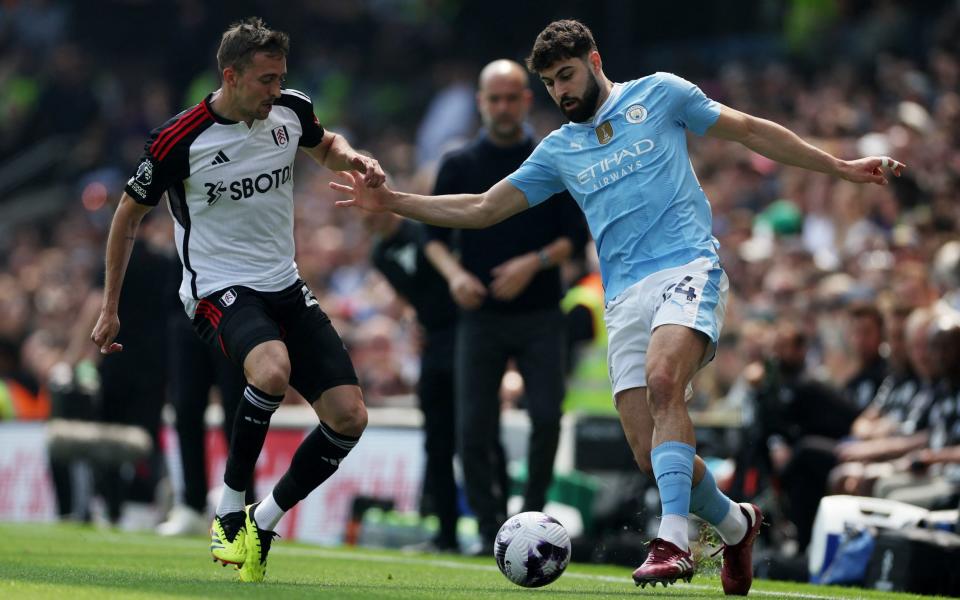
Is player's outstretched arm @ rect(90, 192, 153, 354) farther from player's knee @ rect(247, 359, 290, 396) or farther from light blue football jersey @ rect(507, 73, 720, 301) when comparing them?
light blue football jersey @ rect(507, 73, 720, 301)

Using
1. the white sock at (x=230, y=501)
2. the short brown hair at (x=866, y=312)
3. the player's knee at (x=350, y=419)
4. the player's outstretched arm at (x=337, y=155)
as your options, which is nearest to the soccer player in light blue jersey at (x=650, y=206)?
the player's outstretched arm at (x=337, y=155)

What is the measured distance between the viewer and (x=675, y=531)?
7.01 meters

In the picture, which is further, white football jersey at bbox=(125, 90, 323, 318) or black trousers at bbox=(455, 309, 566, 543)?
black trousers at bbox=(455, 309, 566, 543)

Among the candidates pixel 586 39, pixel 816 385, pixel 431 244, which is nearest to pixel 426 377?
pixel 431 244

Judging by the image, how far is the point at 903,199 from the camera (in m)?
14.7

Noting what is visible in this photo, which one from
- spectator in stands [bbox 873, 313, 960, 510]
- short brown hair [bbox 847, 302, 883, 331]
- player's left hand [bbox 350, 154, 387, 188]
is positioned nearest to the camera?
player's left hand [bbox 350, 154, 387, 188]

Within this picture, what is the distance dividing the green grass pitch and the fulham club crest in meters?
2.07

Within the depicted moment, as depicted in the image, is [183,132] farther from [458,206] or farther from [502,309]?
[502,309]

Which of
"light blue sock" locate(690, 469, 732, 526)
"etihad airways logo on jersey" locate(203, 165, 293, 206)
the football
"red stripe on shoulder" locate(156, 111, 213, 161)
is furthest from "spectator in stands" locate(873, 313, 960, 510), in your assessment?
"red stripe on shoulder" locate(156, 111, 213, 161)

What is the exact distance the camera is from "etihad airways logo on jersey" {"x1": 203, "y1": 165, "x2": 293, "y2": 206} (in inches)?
311

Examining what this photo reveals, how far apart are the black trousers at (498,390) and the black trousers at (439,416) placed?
29.1 inches

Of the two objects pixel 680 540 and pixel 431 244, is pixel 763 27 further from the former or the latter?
pixel 680 540

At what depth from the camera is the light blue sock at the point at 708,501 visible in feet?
24.3

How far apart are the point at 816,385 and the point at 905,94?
5.76m
